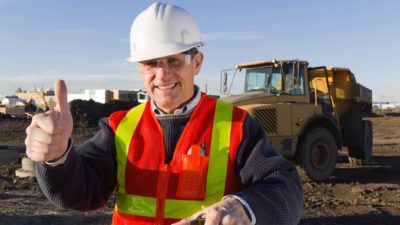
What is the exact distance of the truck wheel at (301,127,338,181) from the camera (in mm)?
9539

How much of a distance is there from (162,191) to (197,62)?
616 mm

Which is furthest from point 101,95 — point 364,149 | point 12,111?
point 364,149

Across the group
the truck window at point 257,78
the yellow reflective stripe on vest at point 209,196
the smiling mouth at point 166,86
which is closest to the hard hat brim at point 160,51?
the smiling mouth at point 166,86

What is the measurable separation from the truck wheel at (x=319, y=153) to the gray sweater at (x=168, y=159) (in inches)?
304

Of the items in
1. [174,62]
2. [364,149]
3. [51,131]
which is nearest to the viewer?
[51,131]

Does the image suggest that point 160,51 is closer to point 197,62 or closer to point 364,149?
point 197,62

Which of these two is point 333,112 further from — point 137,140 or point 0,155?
point 137,140

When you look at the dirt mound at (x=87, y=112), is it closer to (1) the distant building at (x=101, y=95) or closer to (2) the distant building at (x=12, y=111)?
(2) the distant building at (x=12, y=111)

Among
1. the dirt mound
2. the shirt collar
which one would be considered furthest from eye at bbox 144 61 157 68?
the dirt mound

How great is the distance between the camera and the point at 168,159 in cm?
203

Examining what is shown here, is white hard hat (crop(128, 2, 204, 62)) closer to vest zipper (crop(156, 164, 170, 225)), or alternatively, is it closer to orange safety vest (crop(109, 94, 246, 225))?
orange safety vest (crop(109, 94, 246, 225))

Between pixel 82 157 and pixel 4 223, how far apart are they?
14.5 feet

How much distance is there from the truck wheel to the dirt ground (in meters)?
0.24

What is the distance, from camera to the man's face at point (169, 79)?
2023 millimetres
